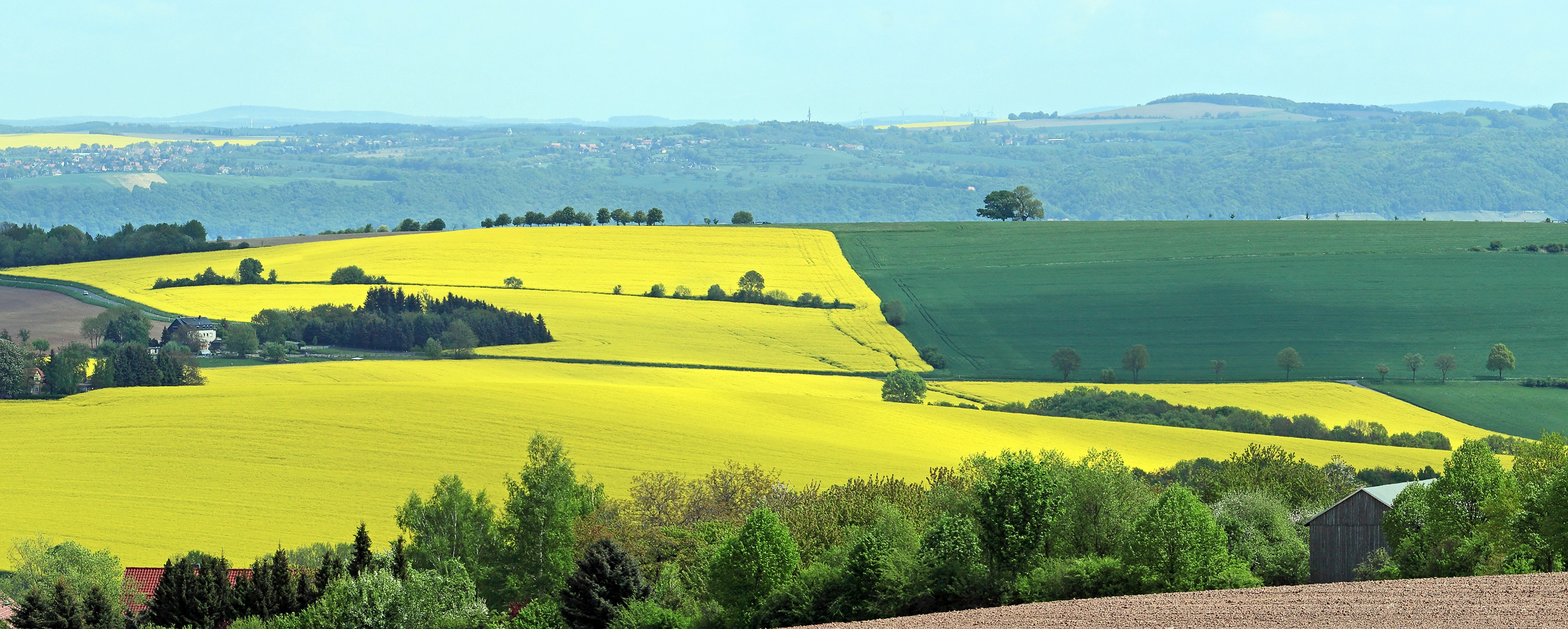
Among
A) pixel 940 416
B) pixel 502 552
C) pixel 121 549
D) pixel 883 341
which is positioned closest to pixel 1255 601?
pixel 502 552

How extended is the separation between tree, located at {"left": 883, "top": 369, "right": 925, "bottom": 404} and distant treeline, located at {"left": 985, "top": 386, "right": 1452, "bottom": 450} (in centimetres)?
432

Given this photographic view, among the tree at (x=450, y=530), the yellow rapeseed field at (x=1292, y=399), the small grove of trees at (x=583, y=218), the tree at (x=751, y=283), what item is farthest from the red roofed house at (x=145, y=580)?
the small grove of trees at (x=583, y=218)

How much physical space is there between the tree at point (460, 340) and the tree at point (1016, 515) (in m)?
55.2

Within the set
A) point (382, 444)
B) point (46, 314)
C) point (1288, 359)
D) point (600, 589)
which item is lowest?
point (382, 444)

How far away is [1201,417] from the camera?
236 ft

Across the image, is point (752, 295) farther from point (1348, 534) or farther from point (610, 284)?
point (1348, 534)

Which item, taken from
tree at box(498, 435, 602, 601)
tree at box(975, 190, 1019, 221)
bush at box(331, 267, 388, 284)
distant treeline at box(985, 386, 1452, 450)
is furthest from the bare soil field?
tree at box(975, 190, 1019, 221)

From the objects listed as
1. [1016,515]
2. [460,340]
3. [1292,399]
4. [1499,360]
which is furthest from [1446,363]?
[460,340]

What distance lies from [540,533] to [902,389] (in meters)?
38.3

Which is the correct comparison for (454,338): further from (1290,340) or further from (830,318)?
(1290,340)

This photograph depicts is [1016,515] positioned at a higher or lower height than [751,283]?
lower

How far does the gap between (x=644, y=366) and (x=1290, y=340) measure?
42782 mm

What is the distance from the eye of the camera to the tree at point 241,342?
83062mm

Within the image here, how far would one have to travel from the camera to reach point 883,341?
3706 inches
